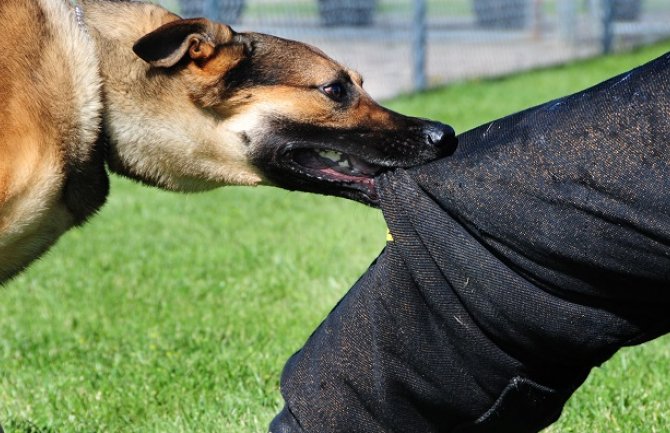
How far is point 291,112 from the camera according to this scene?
3549 mm

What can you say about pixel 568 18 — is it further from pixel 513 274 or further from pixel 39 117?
pixel 513 274

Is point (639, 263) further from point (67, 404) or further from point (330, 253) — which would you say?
point (330, 253)

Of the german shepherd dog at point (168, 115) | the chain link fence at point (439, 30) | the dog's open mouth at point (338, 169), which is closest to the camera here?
the german shepherd dog at point (168, 115)

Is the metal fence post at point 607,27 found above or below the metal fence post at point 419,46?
below

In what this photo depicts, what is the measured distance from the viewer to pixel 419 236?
2781mm

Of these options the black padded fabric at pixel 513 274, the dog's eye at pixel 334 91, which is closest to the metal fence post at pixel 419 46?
the dog's eye at pixel 334 91

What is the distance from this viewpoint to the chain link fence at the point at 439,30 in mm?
11242

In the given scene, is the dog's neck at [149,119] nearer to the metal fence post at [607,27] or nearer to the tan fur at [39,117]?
the tan fur at [39,117]

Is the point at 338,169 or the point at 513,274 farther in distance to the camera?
the point at 338,169

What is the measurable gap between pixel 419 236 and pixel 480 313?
27 cm

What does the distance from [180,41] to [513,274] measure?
1453 mm

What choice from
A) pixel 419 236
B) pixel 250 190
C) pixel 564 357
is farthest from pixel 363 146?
pixel 250 190

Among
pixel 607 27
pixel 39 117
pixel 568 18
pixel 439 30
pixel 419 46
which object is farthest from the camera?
pixel 568 18

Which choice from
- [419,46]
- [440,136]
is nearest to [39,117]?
[440,136]
